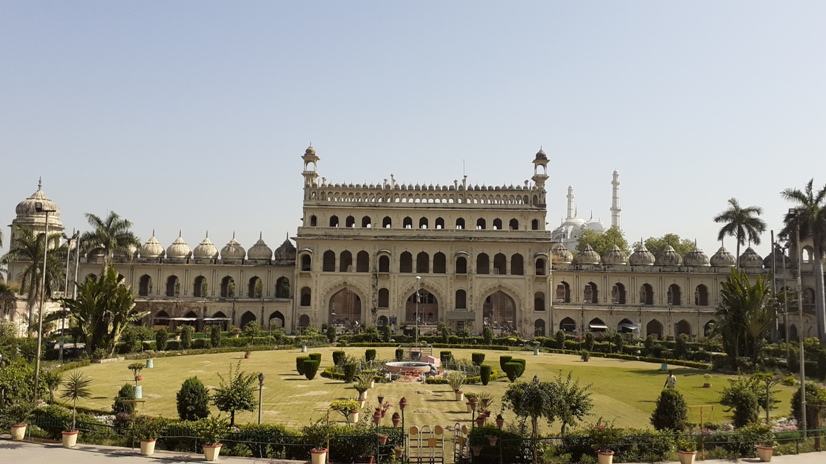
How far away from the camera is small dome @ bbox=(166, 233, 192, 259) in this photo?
189 feet

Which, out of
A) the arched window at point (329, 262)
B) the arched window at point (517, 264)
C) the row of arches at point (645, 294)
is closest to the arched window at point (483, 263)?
the arched window at point (517, 264)

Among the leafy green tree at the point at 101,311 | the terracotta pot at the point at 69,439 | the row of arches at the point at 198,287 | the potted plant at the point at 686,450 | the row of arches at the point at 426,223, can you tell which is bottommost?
the terracotta pot at the point at 69,439

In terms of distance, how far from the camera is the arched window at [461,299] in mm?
54344

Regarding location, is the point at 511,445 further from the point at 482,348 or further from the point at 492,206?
the point at 492,206

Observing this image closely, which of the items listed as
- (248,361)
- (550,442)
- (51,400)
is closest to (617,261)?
(248,361)

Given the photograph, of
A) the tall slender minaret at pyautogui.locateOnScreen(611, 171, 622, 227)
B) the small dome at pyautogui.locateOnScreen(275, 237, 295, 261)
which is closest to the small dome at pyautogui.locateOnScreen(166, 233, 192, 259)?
the small dome at pyautogui.locateOnScreen(275, 237, 295, 261)

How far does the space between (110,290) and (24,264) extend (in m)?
24.6

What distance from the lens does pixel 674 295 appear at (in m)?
58.4

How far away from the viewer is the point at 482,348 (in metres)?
44.9

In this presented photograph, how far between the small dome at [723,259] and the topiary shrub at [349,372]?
42.3m

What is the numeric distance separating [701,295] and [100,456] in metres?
53.2

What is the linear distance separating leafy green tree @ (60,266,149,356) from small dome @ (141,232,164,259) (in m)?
22.6

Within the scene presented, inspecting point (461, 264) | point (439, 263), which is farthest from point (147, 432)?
point (439, 263)

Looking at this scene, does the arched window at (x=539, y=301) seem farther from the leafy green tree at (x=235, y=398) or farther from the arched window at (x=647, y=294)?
the leafy green tree at (x=235, y=398)
